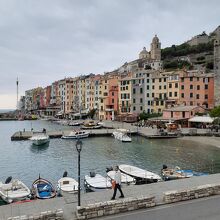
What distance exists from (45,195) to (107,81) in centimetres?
8484

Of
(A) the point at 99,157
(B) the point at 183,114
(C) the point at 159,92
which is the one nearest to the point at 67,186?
(A) the point at 99,157

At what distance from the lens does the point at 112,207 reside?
1304 centimetres

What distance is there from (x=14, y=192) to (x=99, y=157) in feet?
64.3

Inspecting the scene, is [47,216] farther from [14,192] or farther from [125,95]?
[125,95]

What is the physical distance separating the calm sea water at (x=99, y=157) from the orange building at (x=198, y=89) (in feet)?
99.2

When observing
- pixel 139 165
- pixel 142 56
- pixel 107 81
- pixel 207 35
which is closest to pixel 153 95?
pixel 107 81

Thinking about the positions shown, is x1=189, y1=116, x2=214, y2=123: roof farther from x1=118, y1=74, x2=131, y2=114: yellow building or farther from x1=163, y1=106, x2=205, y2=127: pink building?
x1=118, y1=74, x2=131, y2=114: yellow building

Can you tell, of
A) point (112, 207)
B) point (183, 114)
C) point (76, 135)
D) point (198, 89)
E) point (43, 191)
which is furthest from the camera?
point (198, 89)

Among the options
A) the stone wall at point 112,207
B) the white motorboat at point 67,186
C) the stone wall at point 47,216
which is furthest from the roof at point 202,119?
the stone wall at point 47,216

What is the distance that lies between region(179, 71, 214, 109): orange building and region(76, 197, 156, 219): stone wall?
233 ft

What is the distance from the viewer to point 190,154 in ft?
135

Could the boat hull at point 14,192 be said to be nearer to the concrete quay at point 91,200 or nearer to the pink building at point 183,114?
the concrete quay at point 91,200

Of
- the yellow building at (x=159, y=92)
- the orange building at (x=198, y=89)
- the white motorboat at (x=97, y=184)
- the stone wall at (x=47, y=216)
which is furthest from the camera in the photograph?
the yellow building at (x=159, y=92)

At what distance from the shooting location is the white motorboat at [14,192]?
21.0 m
